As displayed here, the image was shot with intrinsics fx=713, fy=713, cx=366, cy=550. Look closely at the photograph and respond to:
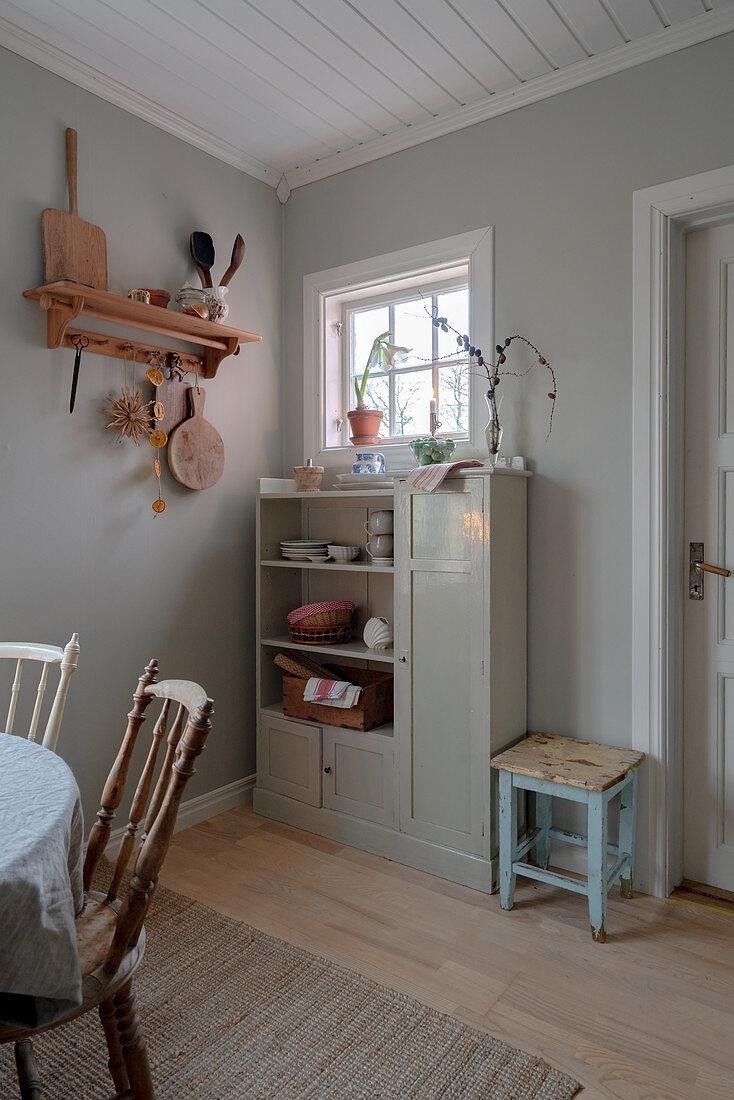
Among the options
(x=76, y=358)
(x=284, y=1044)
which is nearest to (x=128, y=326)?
(x=76, y=358)

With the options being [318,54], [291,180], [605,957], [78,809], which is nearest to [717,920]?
[605,957]

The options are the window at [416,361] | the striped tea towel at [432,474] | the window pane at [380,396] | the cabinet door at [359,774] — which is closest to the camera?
the striped tea towel at [432,474]

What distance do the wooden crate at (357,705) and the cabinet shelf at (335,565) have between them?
0.44 meters

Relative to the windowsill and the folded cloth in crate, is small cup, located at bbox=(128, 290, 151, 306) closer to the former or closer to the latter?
the windowsill

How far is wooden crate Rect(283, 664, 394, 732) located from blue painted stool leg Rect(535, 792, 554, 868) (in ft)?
2.10

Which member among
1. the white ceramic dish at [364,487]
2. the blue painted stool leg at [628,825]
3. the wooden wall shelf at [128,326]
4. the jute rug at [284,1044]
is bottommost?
the jute rug at [284,1044]

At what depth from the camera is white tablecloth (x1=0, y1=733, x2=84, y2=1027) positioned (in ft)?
3.03

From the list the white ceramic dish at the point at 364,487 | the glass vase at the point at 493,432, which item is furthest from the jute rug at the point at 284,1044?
the glass vase at the point at 493,432

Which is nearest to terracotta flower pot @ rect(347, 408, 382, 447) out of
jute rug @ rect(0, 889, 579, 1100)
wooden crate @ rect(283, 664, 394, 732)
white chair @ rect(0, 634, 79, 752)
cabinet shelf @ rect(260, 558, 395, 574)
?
cabinet shelf @ rect(260, 558, 395, 574)

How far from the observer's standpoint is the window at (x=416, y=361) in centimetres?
283

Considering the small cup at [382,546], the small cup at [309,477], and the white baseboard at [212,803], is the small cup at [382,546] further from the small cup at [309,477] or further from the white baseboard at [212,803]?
the white baseboard at [212,803]

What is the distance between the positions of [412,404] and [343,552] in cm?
70

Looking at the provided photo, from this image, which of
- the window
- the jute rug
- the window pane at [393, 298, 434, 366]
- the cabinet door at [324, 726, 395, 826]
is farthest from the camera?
the window pane at [393, 298, 434, 366]

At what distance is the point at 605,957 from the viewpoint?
6.53 feet
